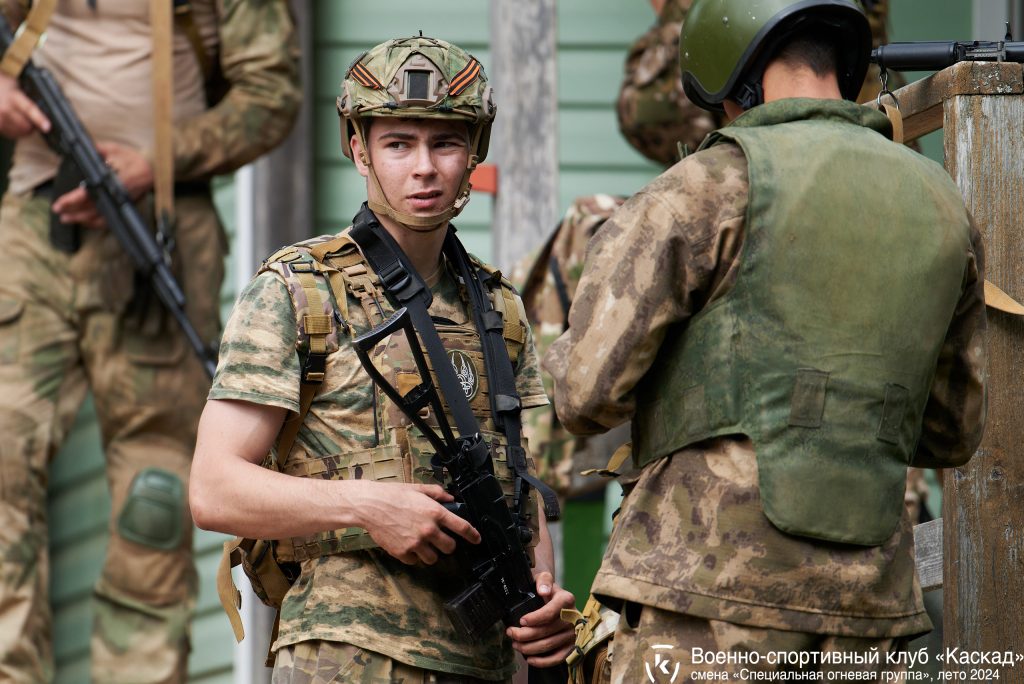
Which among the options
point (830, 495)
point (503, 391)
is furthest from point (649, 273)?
point (503, 391)

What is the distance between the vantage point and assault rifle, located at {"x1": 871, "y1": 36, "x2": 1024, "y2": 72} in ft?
12.9

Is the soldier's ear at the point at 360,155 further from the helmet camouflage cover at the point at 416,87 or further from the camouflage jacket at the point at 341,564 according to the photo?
the camouflage jacket at the point at 341,564

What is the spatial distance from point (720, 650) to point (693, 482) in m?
0.31

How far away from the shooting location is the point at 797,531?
2.97 m

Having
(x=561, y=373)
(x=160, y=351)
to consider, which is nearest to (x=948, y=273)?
(x=561, y=373)

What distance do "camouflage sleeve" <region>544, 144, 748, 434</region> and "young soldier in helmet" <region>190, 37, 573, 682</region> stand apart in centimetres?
42

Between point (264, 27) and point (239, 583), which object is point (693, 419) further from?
point (239, 583)

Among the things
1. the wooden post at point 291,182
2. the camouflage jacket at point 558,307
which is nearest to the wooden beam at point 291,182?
the wooden post at point 291,182

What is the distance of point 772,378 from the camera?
300 centimetres

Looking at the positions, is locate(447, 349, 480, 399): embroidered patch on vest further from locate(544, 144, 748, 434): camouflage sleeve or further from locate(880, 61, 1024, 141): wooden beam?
locate(880, 61, 1024, 141): wooden beam

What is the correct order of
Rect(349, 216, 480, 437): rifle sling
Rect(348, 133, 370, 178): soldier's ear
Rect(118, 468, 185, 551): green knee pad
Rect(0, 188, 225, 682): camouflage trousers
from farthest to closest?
Rect(118, 468, 185, 551): green knee pad
Rect(0, 188, 225, 682): camouflage trousers
Rect(348, 133, 370, 178): soldier's ear
Rect(349, 216, 480, 437): rifle sling

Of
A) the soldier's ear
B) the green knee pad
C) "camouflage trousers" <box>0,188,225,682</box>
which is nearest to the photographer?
the soldier's ear

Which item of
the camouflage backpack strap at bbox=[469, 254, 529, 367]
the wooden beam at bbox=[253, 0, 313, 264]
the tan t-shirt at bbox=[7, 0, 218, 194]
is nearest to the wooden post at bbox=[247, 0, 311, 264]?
the wooden beam at bbox=[253, 0, 313, 264]

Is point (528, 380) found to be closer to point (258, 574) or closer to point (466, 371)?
point (466, 371)
